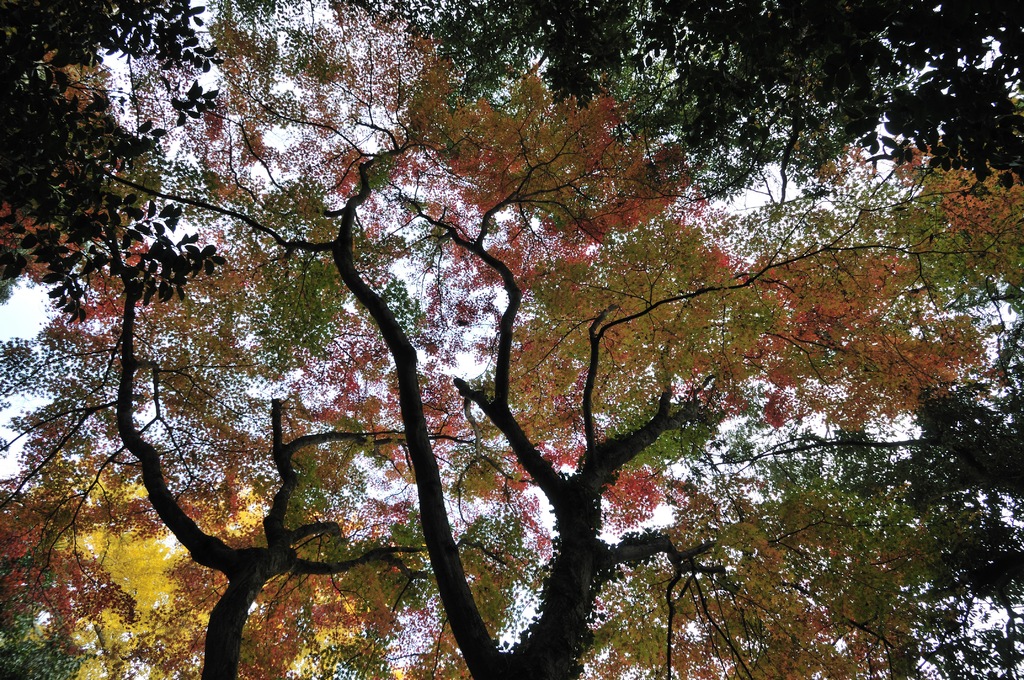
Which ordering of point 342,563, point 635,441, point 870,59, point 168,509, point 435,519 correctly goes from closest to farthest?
point 870,59
point 435,519
point 168,509
point 342,563
point 635,441

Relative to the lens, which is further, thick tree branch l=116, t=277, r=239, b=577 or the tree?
thick tree branch l=116, t=277, r=239, b=577

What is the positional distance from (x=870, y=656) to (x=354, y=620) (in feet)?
29.3

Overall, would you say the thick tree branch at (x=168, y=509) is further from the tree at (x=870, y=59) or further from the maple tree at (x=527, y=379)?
the tree at (x=870, y=59)

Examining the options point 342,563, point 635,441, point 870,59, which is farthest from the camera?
point 635,441

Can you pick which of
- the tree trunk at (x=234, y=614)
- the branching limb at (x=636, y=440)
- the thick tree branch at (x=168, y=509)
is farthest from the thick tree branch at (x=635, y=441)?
the thick tree branch at (x=168, y=509)

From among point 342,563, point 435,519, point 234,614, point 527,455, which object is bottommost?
point 234,614

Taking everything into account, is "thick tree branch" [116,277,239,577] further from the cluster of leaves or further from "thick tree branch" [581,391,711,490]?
"thick tree branch" [581,391,711,490]

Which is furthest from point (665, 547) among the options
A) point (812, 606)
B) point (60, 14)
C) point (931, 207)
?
point (60, 14)

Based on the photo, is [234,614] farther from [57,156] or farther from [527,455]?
[57,156]

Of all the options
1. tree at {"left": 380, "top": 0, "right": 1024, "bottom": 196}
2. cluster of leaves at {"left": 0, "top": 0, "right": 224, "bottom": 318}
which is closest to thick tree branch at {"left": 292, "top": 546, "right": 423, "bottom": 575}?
cluster of leaves at {"left": 0, "top": 0, "right": 224, "bottom": 318}

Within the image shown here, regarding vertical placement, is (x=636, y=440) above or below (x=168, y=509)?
above

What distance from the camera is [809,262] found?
363 inches

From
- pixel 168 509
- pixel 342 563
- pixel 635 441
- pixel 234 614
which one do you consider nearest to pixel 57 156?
pixel 168 509

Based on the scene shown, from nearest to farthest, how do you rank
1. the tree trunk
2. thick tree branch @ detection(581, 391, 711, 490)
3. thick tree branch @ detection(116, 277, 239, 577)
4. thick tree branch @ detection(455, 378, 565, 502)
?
1. the tree trunk
2. thick tree branch @ detection(116, 277, 239, 577)
3. thick tree branch @ detection(455, 378, 565, 502)
4. thick tree branch @ detection(581, 391, 711, 490)
